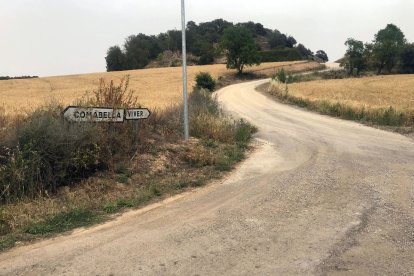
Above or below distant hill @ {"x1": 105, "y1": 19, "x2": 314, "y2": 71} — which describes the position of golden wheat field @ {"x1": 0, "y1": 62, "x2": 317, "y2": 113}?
below

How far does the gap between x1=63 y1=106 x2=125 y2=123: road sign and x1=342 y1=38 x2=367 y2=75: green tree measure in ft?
236

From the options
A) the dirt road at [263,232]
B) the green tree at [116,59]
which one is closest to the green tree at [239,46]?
the green tree at [116,59]

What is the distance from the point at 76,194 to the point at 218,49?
204 ft

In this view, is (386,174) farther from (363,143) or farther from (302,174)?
(363,143)

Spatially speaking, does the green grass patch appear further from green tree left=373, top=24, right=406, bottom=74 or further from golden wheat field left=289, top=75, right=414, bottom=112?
green tree left=373, top=24, right=406, bottom=74

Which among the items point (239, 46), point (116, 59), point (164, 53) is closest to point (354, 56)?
point (239, 46)

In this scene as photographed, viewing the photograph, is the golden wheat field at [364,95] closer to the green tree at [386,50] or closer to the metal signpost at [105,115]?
the metal signpost at [105,115]

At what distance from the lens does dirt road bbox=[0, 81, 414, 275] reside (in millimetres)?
4898

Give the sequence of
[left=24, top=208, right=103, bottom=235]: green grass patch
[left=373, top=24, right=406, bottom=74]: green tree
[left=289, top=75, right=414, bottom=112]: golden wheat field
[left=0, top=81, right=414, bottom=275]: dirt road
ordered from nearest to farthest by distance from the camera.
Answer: [left=0, top=81, right=414, bottom=275]: dirt road
[left=24, top=208, right=103, bottom=235]: green grass patch
[left=289, top=75, right=414, bottom=112]: golden wheat field
[left=373, top=24, right=406, bottom=74]: green tree

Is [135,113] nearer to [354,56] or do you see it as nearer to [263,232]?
[263,232]

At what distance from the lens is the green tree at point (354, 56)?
247 feet

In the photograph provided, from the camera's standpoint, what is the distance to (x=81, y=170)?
8.18 metres

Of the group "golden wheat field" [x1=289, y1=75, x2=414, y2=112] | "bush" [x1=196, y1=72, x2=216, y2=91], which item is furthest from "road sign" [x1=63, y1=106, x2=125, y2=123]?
"bush" [x1=196, y1=72, x2=216, y2=91]

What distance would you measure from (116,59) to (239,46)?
4625cm
